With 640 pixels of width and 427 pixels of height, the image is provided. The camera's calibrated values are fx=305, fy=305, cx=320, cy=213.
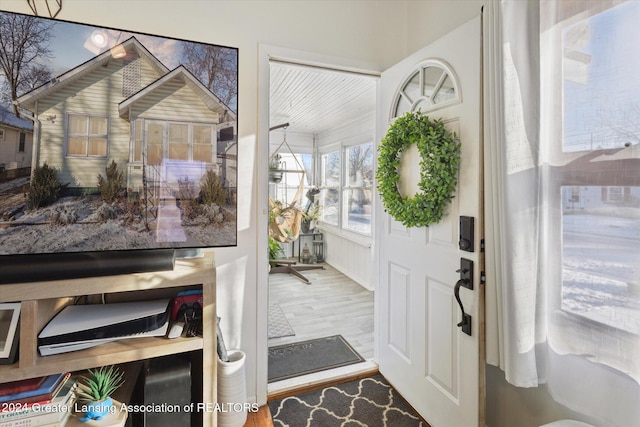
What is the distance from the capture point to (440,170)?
4.90 feet

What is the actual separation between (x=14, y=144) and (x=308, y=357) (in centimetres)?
216

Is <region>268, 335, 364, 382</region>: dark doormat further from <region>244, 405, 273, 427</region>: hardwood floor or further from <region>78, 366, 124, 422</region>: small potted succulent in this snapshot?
<region>78, 366, 124, 422</region>: small potted succulent

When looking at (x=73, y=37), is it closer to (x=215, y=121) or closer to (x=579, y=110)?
(x=215, y=121)

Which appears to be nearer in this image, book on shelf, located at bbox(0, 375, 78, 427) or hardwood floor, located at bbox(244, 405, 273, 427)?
book on shelf, located at bbox(0, 375, 78, 427)

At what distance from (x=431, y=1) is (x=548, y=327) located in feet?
6.31

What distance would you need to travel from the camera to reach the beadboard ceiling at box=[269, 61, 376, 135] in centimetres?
301

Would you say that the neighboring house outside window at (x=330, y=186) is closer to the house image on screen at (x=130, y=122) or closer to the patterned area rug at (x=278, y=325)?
the patterned area rug at (x=278, y=325)

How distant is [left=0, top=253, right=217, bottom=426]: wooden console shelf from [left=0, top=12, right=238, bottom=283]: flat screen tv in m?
0.06

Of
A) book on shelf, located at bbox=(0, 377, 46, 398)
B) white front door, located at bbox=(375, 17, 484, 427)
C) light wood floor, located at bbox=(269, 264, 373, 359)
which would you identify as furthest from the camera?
light wood floor, located at bbox=(269, 264, 373, 359)

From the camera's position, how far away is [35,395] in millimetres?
1089

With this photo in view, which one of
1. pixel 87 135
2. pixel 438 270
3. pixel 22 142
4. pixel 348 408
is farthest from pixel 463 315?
pixel 22 142

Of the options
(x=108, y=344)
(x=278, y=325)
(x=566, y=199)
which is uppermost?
(x=566, y=199)

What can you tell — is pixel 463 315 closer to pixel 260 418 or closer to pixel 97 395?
pixel 260 418

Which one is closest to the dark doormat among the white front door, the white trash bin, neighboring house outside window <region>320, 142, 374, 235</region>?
the white front door
